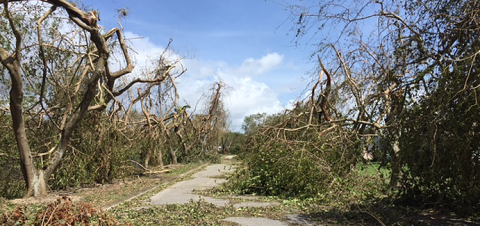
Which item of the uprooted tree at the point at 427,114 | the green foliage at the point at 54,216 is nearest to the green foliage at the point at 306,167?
the uprooted tree at the point at 427,114

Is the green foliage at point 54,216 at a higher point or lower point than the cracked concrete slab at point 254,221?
higher

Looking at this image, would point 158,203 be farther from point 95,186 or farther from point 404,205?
point 404,205

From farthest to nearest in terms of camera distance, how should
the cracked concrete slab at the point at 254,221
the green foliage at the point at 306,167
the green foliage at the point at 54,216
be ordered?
the green foliage at the point at 306,167, the cracked concrete slab at the point at 254,221, the green foliage at the point at 54,216

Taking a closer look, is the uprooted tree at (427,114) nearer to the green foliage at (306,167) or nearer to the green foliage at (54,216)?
the green foliage at (306,167)

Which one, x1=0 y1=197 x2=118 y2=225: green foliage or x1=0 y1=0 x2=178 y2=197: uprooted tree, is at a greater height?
x1=0 y1=0 x2=178 y2=197: uprooted tree

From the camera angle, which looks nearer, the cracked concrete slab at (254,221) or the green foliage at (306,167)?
the cracked concrete slab at (254,221)

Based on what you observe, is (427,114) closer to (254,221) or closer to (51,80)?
(254,221)

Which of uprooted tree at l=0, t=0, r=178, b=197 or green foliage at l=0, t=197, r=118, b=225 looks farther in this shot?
uprooted tree at l=0, t=0, r=178, b=197

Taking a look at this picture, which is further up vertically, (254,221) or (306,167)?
(306,167)

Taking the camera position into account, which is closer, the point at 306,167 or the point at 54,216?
the point at 54,216

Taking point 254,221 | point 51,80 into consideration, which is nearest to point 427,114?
point 254,221

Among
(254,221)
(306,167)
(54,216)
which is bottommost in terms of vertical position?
(254,221)

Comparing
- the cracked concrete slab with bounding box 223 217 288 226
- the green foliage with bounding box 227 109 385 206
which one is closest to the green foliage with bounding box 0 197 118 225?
the cracked concrete slab with bounding box 223 217 288 226

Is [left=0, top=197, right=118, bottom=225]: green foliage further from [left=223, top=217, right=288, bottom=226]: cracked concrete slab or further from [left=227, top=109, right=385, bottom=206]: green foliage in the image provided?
[left=227, top=109, right=385, bottom=206]: green foliage
